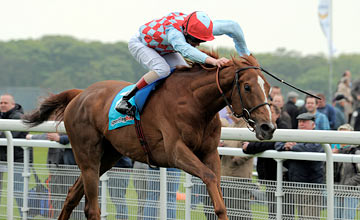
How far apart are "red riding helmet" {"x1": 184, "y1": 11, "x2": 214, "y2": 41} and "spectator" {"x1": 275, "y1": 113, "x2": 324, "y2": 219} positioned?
3.97 ft

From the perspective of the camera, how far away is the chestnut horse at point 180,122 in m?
4.03

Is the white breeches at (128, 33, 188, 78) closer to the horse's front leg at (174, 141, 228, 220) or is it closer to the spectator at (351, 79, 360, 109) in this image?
the horse's front leg at (174, 141, 228, 220)

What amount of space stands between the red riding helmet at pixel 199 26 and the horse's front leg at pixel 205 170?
83cm

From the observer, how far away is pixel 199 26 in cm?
436

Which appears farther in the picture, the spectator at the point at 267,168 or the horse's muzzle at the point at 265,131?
the spectator at the point at 267,168

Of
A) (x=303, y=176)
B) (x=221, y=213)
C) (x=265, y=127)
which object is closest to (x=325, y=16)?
(x=303, y=176)

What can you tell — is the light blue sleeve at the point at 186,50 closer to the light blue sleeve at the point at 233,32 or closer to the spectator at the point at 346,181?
the light blue sleeve at the point at 233,32

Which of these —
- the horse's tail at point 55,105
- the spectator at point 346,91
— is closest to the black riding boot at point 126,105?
the horse's tail at point 55,105

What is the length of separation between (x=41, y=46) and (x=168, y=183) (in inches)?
1356

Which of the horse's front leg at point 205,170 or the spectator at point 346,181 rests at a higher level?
the horse's front leg at point 205,170

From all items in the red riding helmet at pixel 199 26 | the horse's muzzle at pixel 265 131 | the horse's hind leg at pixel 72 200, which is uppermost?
the red riding helmet at pixel 199 26

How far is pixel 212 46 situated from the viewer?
4.50m

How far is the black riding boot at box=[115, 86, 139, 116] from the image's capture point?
4.64 m

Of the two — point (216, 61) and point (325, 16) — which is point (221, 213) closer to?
point (216, 61)
